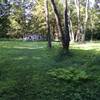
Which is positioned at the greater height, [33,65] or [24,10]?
[24,10]

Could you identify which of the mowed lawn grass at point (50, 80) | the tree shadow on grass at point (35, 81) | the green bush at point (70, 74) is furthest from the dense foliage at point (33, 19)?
the green bush at point (70, 74)

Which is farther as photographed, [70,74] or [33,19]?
[33,19]

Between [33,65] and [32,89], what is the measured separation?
150 inches

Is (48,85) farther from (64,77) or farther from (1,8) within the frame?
(1,8)

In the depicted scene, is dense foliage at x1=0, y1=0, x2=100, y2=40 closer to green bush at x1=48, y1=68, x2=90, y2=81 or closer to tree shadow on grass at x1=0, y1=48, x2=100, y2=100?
tree shadow on grass at x1=0, y1=48, x2=100, y2=100

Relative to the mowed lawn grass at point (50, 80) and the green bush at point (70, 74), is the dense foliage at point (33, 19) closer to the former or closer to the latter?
the mowed lawn grass at point (50, 80)

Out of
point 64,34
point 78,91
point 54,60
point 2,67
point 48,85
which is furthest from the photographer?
point 64,34

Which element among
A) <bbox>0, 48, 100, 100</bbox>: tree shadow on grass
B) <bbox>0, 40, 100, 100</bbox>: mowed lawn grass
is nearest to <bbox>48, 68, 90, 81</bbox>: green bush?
<bbox>0, 40, 100, 100</bbox>: mowed lawn grass

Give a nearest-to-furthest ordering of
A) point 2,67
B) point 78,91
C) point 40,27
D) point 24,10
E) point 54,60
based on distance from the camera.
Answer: point 78,91 → point 2,67 → point 54,60 → point 40,27 → point 24,10

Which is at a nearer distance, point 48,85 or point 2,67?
point 48,85

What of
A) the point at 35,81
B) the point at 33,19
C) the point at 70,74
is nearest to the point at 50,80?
the point at 35,81

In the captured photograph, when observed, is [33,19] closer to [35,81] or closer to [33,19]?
[33,19]

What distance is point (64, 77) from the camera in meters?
10.4

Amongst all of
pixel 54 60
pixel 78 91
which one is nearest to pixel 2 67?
pixel 54 60
